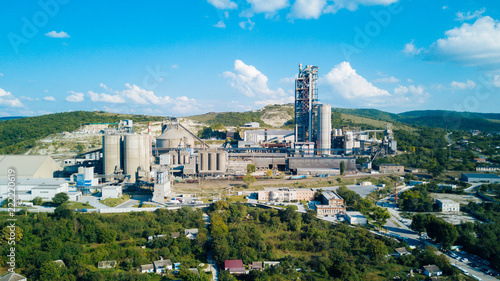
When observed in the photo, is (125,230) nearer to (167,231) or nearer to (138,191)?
(167,231)

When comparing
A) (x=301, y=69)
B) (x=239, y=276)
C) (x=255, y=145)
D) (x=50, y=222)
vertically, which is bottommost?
(x=239, y=276)

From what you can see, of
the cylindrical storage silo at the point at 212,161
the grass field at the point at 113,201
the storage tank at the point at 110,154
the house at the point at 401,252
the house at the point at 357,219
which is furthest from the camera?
the cylindrical storage silo at the point at 212,161

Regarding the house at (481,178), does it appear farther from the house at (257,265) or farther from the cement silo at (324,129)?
the house at (257,265)

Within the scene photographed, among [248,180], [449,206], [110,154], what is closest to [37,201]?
[110,154]

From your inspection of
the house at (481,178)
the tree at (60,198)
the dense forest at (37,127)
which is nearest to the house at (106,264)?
the tree at (60,198)

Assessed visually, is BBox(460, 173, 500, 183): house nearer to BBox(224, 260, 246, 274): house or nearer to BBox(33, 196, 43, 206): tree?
BBox(224, 260, 246, 274): house

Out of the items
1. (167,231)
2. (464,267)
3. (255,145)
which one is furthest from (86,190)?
(464,267)
